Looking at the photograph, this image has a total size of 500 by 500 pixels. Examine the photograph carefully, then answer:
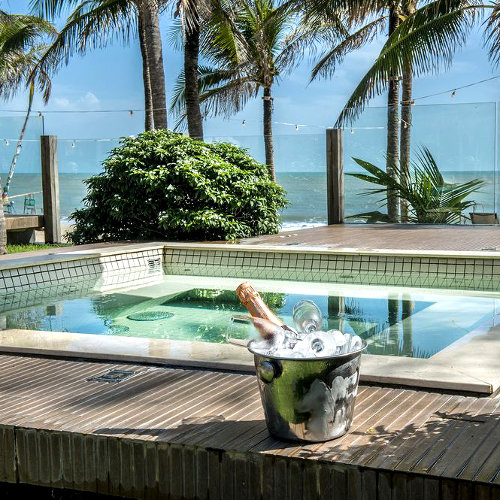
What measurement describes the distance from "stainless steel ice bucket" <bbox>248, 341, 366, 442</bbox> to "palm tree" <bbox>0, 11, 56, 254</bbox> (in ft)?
34.0

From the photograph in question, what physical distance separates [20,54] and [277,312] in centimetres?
1932

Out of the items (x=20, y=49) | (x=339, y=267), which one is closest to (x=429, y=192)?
(x=339, y=267)

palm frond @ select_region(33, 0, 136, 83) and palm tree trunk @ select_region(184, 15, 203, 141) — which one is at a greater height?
palm frond @ select_region(33, 0, 136, 83)

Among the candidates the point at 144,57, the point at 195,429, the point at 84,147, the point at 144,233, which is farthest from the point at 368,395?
the point at 144,57

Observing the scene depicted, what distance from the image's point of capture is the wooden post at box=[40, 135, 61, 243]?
38.0ft

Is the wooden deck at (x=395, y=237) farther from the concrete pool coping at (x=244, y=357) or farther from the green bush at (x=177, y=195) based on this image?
the concrete pool coping at (x=244, y=357)

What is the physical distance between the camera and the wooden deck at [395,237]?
8.03 metres

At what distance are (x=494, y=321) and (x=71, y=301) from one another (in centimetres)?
359

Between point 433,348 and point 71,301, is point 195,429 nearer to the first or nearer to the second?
point 433,348

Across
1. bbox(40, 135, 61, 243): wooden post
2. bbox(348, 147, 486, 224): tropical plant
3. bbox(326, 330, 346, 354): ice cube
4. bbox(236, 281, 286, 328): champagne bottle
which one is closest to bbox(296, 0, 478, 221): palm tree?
bbox(348, 147, 486, 224): tropical plant

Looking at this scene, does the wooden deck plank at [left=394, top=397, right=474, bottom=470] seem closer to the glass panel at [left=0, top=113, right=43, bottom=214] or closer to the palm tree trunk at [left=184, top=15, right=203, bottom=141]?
the palm tree trunk at [left=184, top=15, right=203, bottom=141]

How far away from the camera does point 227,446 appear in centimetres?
254

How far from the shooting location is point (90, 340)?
4.09 m

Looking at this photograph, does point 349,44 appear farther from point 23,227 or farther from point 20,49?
point 20,49
